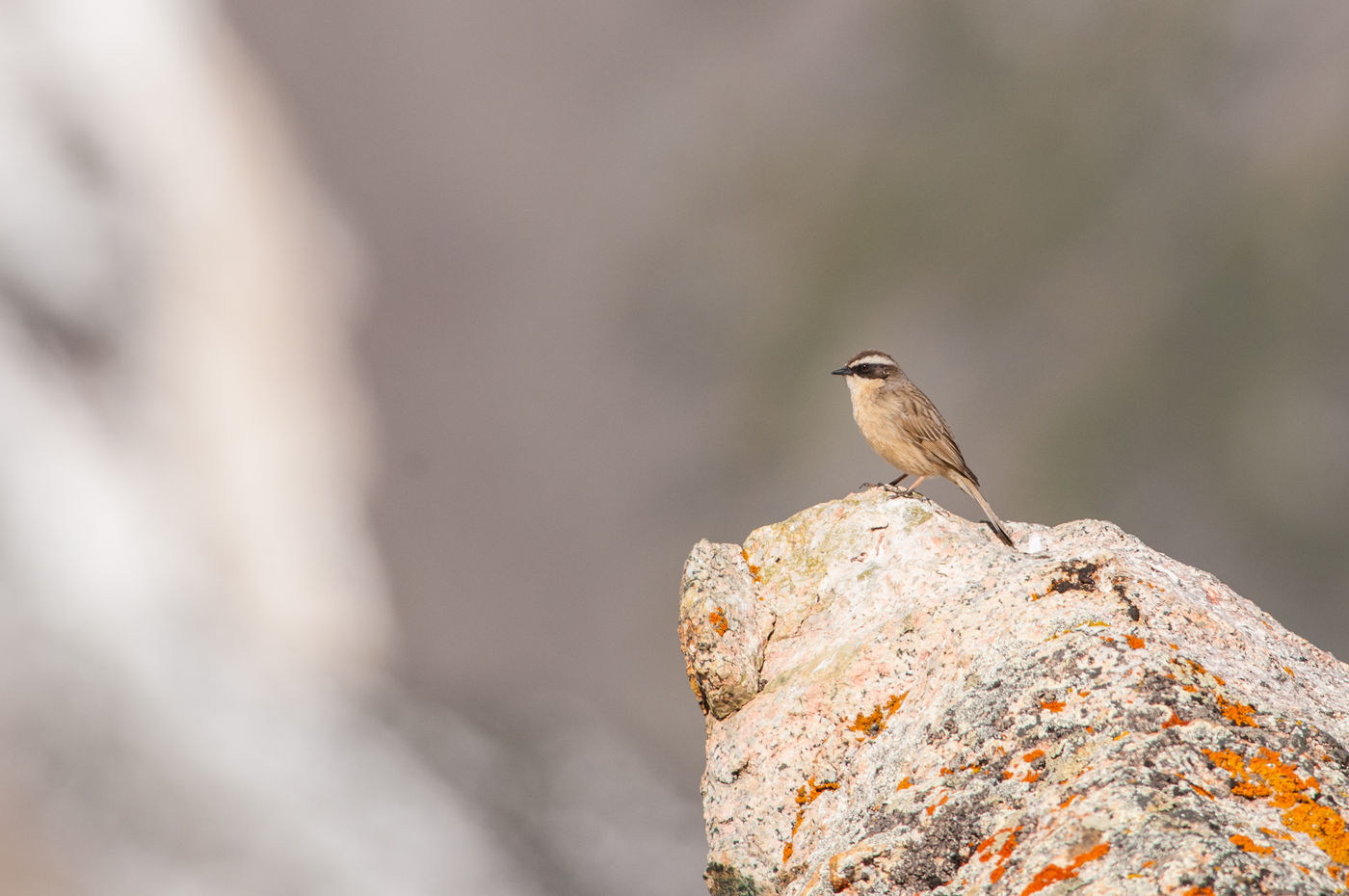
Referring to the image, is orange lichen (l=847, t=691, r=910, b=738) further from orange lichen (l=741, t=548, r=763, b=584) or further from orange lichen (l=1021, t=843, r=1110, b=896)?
orange lichen (l=1021, t=843, r=1110, b=896)

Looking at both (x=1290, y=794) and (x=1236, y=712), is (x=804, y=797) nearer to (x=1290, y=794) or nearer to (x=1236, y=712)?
(x=1236, y=712)

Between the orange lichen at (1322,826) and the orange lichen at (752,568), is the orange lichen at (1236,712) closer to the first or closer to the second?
the orange lichen at (1322,826)

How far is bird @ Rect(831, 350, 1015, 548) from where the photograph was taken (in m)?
9.80

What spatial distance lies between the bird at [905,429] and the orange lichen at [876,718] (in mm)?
4776

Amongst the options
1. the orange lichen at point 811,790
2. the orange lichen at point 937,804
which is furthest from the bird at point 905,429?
the orange lichen at point 937,804

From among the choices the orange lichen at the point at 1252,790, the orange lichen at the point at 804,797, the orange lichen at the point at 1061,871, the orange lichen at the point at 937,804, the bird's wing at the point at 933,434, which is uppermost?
the bird's wing at the point at 933,434

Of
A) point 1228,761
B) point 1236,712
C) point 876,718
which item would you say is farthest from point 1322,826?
point 876,718

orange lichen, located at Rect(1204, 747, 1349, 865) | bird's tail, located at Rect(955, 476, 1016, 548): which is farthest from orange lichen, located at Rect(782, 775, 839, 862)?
bird's tail, located at Rect(955, 476, 1016, 548)

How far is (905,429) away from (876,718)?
5161mm

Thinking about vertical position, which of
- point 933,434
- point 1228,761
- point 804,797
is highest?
point 933,434

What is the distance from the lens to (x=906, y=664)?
5242mm

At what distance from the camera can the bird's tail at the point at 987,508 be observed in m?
6.93

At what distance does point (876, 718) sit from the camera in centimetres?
512

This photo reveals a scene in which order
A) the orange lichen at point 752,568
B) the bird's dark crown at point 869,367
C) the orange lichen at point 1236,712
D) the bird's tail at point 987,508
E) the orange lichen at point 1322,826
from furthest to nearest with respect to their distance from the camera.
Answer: the bird's dark crown at point 869,367 < the bird's tail at point 987,508 < the orange lichen at point 752,568 < the orange lichen at point 1236,712 < the orange lichen at point 1322,826
